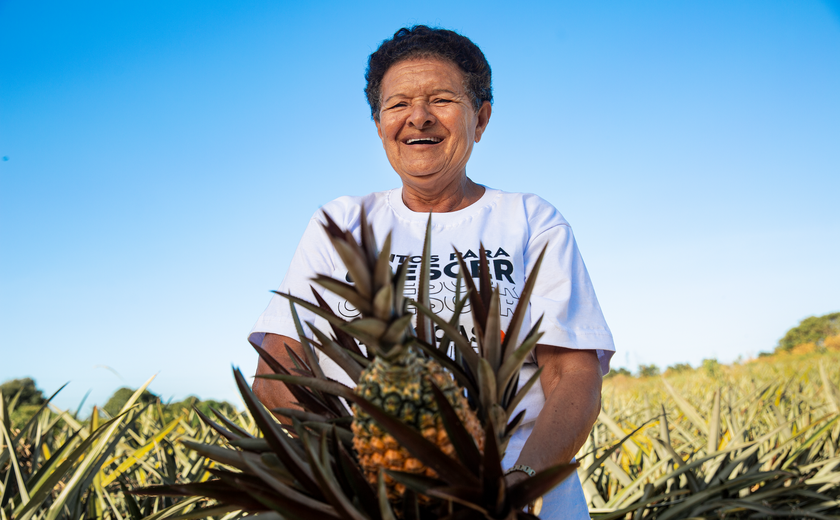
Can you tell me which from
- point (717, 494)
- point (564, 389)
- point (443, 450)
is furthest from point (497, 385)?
point (717, 494)

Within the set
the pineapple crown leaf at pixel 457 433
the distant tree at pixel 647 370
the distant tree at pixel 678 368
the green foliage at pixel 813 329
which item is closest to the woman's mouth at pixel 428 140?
the pineapple crown leaf at pixel 457 433

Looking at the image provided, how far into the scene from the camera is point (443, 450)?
68 cm

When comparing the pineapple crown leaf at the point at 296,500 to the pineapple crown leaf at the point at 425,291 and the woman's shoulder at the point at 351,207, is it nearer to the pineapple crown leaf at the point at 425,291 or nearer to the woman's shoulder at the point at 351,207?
the pineapple crown leaf at the point at 425,291

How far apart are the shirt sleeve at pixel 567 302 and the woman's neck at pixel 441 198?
0.39 metres

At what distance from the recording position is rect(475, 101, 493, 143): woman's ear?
6.78 ft

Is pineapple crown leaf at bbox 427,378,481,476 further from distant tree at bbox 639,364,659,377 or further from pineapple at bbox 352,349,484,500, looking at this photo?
distant tree at bbox 639,364,659,377

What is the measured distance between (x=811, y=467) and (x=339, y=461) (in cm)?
350

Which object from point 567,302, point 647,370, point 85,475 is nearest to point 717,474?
point 567,302

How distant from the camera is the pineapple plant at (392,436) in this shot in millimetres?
600

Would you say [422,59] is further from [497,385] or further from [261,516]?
[261,516]

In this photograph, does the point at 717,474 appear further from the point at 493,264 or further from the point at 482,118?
the point at 482,118

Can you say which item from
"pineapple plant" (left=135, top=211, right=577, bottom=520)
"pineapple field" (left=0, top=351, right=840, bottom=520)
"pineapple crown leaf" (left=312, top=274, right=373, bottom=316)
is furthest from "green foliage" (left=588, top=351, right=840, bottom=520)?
"pineapple crown leaf" (left=312, top=274, right=373, bottom=316)

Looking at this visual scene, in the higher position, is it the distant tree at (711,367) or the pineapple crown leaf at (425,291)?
the pineapple crown leaf at (425,291)

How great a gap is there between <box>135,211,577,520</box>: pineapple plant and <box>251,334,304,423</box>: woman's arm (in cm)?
59
